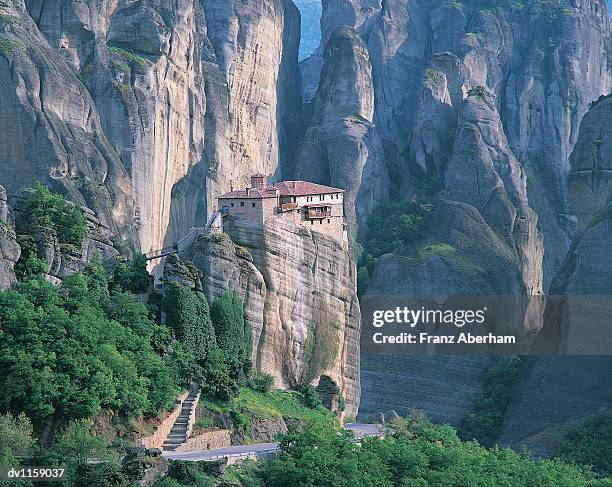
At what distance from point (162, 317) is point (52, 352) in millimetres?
9077

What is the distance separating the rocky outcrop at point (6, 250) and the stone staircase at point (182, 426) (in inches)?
275

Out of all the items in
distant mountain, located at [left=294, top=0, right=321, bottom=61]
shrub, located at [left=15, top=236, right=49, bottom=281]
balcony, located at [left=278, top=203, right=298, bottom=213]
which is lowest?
shrub, located at [left=15, top=236, right=49, bottom=281]

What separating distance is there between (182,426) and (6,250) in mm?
8232

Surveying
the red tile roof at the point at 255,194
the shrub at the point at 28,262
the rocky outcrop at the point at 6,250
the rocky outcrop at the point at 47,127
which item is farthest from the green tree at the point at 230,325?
the rocky outcrop at the point at 47,127

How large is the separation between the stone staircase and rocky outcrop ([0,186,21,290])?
22.9ft

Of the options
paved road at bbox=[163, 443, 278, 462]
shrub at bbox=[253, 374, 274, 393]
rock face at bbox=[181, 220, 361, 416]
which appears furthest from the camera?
rock face at bbox=[181, 220, 361, 416]

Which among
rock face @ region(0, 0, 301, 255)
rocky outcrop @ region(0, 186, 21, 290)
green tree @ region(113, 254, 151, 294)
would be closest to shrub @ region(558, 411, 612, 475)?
rock face @ region(0, 0, 301, 255)

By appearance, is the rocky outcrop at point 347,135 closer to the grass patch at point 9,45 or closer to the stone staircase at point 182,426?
the grass patch at point 9,45

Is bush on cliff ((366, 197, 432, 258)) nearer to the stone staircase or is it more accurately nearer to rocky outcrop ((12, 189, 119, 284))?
rocky outcrop ((12, 189, 119, 284))

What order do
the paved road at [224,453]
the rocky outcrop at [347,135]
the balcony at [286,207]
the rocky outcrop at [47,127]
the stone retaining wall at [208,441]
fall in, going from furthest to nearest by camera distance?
the rocky outcrop at [347,135] → the rocky outcrop at [47,127] → the balcony at [286,207] → the stone retaining wall at [208,441] → the paved road at [224,453]

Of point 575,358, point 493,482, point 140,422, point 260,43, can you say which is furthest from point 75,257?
point 260,43

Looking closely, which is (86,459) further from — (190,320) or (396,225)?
(396,225)

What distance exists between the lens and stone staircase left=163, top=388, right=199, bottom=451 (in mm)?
63344

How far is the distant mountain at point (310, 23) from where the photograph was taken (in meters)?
160
